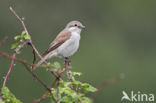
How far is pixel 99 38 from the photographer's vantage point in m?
24.1

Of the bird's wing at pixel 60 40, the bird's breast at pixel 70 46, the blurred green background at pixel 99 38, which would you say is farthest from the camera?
the blurred green background at pixel 99 38

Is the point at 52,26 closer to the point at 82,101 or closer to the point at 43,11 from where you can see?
the point at 43,11

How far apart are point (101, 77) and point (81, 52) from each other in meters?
2.60

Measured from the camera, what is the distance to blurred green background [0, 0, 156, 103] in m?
19.4

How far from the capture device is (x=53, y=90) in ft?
13.6

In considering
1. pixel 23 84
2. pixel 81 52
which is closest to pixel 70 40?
pixel 23 84

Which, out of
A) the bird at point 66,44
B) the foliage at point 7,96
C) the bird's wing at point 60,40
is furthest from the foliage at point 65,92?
the bird's wing at point 60,40

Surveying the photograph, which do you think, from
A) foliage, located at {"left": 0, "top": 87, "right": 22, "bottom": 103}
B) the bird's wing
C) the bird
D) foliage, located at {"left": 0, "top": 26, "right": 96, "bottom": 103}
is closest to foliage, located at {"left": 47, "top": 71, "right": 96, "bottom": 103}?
foliage, located at {"left": 0, "top": 26, "right": 96, "bottom": 103}

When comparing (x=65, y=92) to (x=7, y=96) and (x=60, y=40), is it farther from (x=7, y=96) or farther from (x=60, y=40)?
(x=60, y=40)

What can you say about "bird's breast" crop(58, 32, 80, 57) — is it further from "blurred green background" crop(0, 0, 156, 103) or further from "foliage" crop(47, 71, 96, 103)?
"blurred green background" crop(0, 0, 156, 103)

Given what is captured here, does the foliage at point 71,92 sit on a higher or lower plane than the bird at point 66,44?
lower

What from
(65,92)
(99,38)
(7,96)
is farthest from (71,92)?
(99,38)

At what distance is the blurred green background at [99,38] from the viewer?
765 inches

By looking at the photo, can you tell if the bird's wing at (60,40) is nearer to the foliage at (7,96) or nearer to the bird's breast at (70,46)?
the bird's breast at (70,46)
